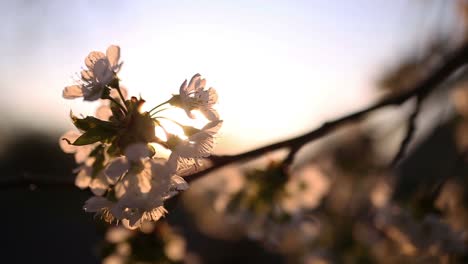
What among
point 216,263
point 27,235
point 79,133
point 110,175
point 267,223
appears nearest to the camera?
point 110,175

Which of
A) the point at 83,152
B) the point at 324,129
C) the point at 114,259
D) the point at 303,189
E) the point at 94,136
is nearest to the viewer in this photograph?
the point at 94,136

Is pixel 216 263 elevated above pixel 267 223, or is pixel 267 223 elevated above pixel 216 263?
→ pixel 267 223

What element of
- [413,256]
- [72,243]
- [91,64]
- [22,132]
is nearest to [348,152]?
[413,256]

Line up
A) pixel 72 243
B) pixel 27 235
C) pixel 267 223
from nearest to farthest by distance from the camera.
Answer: pixel 267 223 → pixel 72 243 → pixel 27 235

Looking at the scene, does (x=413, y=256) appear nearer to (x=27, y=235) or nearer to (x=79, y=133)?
(x=79, y=133)

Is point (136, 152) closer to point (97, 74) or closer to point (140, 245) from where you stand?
point (97, 74)

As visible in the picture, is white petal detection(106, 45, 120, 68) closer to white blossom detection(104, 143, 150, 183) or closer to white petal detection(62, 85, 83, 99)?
white petal detection(62, 85, 83, 99)

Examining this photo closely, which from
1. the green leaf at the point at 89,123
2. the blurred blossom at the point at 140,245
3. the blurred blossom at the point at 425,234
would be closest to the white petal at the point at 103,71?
the green leaf at the point at 89,123

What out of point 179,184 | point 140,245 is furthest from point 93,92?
point 140,245
